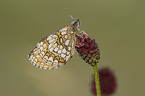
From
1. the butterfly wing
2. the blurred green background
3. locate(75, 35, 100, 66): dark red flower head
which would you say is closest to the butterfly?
the butterfly wing

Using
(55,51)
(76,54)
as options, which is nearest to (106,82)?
(55,51)

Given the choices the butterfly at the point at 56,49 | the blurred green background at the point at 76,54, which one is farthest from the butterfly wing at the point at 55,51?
the blurred green background at the point at 76,54

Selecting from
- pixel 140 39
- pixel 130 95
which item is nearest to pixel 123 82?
pixel 130 95

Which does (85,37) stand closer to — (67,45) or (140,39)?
(67,45)

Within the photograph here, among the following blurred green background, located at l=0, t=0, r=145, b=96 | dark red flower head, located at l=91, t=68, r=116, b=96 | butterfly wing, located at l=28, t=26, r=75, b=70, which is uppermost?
blurred green background, located at l=0, t=0, r=145, b=96

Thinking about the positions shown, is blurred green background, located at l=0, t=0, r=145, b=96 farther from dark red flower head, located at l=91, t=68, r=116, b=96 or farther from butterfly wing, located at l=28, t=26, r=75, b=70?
butterfly wing, located at l=28, t=26, r=75, b=70

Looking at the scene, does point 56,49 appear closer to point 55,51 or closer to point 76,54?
point 55,51
